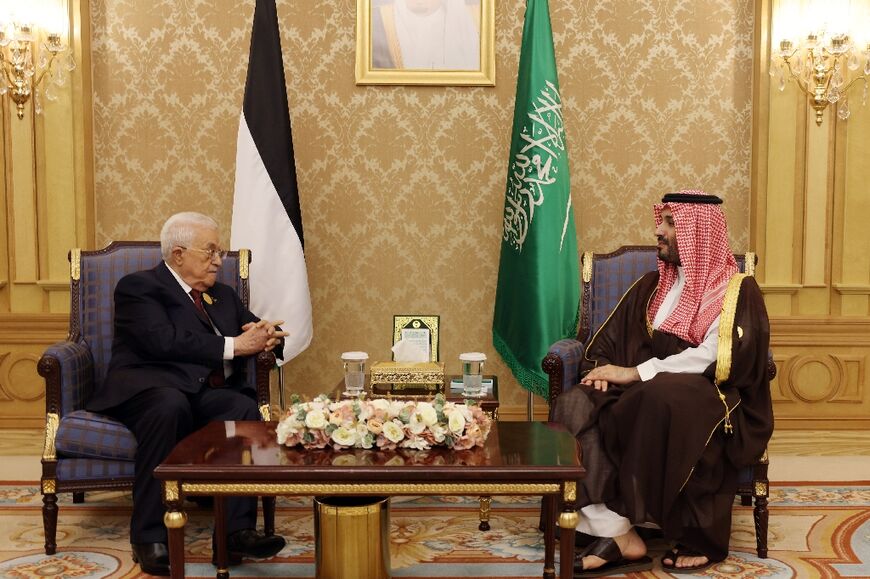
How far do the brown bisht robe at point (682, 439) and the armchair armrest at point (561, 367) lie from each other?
0.17m

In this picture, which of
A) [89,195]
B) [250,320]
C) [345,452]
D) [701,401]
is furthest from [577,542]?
[89,195]

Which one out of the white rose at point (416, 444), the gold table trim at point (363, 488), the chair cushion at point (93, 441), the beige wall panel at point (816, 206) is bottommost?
the chair cushion at point (93, 441)

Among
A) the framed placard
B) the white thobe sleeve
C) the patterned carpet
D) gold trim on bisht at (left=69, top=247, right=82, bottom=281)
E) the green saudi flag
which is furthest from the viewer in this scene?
the green saudi flag

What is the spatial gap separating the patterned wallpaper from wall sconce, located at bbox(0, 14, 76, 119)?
25cm

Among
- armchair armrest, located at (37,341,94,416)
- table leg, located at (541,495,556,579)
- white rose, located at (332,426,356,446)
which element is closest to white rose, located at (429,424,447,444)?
white rose, located at (332,426,356,446)

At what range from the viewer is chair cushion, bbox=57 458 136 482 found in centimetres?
346

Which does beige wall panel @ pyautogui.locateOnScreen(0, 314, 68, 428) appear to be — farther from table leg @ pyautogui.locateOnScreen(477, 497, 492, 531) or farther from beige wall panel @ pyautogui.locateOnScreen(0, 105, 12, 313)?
table leg @ pyautogui.locateOnScreen(477, 497, 492, 531)

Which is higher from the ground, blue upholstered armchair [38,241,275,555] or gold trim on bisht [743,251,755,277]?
gold trim on bisht [743,251,755,277]

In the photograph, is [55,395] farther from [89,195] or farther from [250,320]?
[89,195]

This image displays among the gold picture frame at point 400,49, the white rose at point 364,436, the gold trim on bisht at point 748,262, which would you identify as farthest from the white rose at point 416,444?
the gold picture frame at point 400,49

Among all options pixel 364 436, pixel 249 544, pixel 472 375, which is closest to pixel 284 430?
pixel 364 436

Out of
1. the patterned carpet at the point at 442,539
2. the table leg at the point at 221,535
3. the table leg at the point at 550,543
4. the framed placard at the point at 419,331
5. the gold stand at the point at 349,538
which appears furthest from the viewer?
the framed placard at the point at 419,331

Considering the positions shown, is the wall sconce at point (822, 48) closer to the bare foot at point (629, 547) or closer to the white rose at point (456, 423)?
the bare foot at point (629, 547)

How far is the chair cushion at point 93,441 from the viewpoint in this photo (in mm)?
3451
